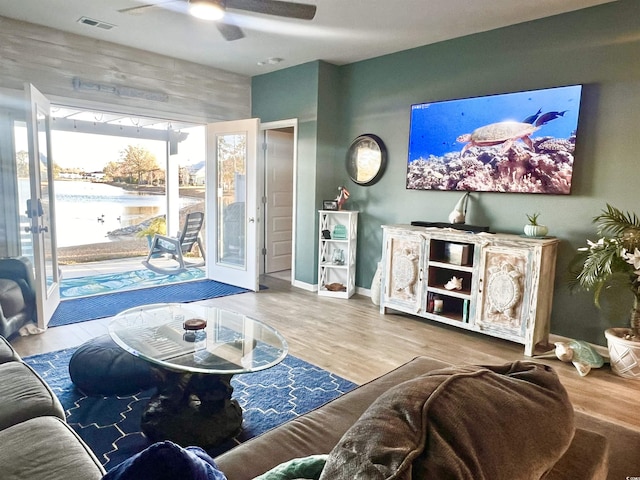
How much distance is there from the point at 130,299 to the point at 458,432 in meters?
4.55

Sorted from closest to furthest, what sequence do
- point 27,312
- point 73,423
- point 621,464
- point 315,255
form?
point 621,464 < point 73,423 < point 27,312 < point 315,255

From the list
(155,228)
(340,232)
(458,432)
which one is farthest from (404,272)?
(155,228)

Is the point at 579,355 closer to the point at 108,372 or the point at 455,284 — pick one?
the point at 455,284

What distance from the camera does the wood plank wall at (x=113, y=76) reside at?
395cm

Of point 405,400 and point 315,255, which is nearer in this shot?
point 405,400

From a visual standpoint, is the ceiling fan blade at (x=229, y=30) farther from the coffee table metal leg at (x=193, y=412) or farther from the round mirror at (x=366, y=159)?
the coffee table metal leg at (x=193, y=412)

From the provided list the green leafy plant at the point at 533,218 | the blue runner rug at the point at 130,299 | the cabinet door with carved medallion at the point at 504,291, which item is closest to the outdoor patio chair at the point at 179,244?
the blue runner rug at the point at 130,299

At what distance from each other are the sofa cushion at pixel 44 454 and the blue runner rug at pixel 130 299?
2.75 meters

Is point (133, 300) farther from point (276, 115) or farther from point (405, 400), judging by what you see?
point (405, 400)

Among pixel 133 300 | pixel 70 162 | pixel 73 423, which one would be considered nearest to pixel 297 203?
pixel 133 300

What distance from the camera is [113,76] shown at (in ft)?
14.9

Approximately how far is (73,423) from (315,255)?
10.9ft

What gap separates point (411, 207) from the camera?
457cm

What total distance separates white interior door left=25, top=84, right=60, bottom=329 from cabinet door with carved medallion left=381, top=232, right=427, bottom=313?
3.13m
